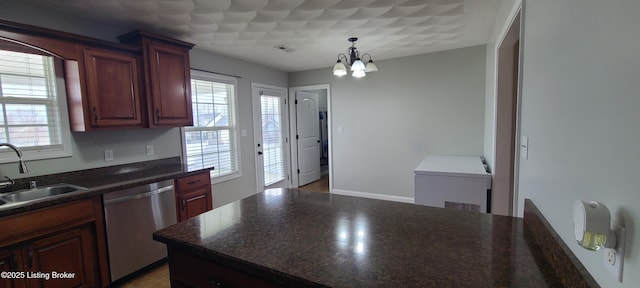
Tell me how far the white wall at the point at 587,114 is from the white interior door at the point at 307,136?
14.0ft

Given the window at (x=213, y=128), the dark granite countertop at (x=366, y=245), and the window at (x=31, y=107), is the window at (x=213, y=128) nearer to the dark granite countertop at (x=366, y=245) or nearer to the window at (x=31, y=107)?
the window at (x=31, y=107)

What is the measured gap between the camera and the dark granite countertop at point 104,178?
1770 millimetres

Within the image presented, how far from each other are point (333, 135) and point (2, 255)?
395 cm

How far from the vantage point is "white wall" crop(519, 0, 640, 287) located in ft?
1.95

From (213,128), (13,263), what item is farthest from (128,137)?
(13,263)

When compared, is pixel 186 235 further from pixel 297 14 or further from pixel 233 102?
pixel 233 102

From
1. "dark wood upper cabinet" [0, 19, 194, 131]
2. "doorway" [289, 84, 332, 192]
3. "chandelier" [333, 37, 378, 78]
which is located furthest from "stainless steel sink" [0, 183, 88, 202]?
"doorway" [289, 84, 332, 192]

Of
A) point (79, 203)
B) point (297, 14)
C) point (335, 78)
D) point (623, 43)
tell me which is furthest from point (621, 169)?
point (335, 78)

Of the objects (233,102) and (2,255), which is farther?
(233,102)

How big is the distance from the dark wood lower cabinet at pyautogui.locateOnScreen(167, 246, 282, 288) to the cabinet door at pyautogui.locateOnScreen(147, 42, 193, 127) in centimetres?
198

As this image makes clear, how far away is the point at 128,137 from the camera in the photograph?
9.10ft

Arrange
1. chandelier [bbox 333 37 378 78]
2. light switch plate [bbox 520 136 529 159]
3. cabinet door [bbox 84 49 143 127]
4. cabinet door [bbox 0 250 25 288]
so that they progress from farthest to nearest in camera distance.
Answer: chandelier [bbox 333 37 378 78], cabinet door [bbox 84 49 143 127], cabinet door [bbox 0 250 25 288], light switch plate [bbox 520 136 529 159]

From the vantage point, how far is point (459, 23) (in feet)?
8.98

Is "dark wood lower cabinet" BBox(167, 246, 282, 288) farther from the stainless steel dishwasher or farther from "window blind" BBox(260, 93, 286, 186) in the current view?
"window blind" BBox(260, 93, 286, 186)
